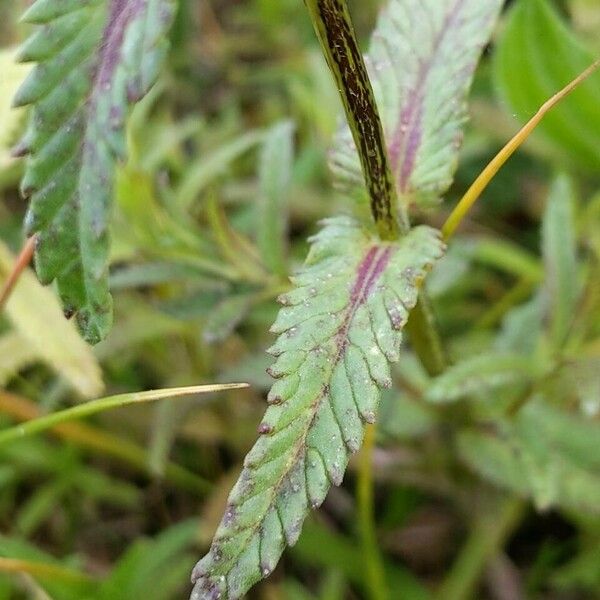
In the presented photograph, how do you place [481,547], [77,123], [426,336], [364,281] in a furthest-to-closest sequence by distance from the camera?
[481,547] → [426,336] → [364,281] → [77,123]

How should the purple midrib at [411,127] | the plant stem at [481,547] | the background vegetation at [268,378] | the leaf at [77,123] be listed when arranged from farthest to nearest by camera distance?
the plant stem at [481,547] < the background vegetation at [268,378] < the purple midrib at [411,127] < the leaf at [77,123]

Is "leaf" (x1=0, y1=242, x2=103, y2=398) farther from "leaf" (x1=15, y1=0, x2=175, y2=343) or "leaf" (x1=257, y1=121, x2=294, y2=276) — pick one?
"leaf" (x1=15, y1=0, x2=175, y2=343)

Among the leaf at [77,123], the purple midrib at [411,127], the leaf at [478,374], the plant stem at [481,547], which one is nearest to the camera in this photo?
the leaf at [77,123]

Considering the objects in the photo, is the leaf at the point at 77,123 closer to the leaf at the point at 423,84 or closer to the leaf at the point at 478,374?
the leaf at the point at 423,84

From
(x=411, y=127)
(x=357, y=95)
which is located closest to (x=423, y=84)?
(x=411, y=127)

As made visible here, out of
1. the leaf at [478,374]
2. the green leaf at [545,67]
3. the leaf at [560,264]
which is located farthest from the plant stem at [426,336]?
the green leaf at [545,67]

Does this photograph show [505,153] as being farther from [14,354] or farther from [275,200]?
[14,354]

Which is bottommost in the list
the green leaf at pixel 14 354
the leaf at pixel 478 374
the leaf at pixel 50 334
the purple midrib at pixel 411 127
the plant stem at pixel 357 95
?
the leaf at pixel 478 374
